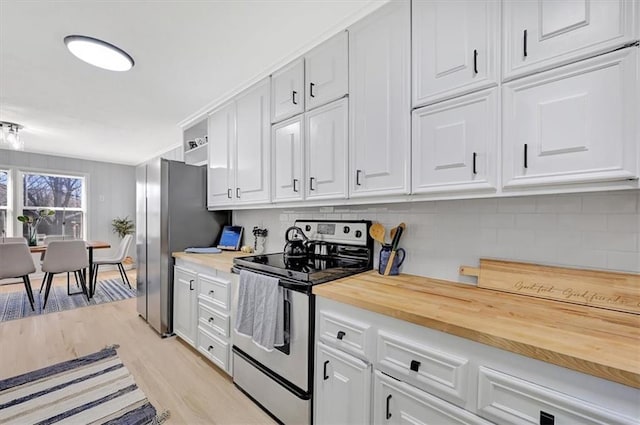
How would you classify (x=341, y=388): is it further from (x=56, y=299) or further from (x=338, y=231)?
(x=56, y=299)

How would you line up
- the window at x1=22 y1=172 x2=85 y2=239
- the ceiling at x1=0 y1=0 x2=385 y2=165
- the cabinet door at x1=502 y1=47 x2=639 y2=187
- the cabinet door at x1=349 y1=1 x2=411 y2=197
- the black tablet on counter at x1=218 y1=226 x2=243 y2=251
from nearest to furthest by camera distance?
the cabinet door at x1=502 y1=47 x2=639 y2=187, the cabinet door at x1=349 y1=1 x2=411 y2=197, the ceiling at x1=0 y1=0 x2=385 y2=165, the black tablet on counter at x1=218 y1=226 x2=243 y2=251, the window at x1=22 y1=172 x2=85 y2=239

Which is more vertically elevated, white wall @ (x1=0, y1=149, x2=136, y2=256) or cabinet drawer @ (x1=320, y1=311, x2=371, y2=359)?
white wall @ (x1=0, y1=149, x2=136, y2=256)

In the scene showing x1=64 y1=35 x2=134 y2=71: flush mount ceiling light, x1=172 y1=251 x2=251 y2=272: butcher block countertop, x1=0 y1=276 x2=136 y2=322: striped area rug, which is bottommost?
x1=0 y1=276 x2=136 y2=322: striped area rug

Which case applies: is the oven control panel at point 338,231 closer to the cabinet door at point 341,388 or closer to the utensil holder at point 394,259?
the utensil holder at point 394,259

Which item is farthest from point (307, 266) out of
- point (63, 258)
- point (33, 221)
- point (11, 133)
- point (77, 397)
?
point (33, 221)

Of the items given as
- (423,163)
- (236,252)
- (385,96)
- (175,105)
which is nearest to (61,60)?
(175,105)

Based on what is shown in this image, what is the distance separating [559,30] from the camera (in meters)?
1.03

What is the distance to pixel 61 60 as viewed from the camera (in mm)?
2145

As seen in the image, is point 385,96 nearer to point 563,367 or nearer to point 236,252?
point 563,367

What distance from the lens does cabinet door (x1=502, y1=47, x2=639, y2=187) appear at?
92 cm

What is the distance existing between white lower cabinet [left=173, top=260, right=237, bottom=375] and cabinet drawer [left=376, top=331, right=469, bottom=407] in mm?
1263

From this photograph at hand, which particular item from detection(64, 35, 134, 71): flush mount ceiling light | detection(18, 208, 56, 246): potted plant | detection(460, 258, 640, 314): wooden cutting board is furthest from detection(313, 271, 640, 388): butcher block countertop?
detection(18, 208, 56, 246): potted plant

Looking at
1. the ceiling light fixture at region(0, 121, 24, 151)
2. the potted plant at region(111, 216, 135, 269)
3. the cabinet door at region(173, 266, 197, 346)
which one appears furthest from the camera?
the potted plant at region(111, 216, 135, 269)

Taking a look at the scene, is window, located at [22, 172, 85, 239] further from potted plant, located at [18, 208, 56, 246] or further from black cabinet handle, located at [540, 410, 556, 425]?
black cabinet handle, located at [540, 410, 556, 425]
